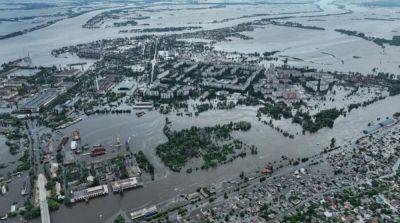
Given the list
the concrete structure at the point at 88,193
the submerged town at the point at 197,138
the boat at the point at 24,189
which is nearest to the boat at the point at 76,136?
the submerged town at the point at 197,138

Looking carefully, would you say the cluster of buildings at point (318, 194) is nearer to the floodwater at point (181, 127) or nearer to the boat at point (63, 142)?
the floodwater at point (181, 127)

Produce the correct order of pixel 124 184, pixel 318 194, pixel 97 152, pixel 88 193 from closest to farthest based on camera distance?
pixel 318 194
pixel 88 193
pixel 124 184
pixel 97 152

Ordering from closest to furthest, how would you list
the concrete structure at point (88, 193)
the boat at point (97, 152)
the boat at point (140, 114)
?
1. the concrete structure at point (88, 193)
2. the boat at point (97, 152)
3. the boat at point (140, 114)

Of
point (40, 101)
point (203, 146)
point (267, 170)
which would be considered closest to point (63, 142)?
point (40, 101)

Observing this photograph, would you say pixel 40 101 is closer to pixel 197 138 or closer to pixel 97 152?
pixel 97 152

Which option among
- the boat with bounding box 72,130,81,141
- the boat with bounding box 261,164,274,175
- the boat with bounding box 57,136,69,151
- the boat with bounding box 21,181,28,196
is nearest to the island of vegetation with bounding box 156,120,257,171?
the boat with bounding box 261,164,274,175

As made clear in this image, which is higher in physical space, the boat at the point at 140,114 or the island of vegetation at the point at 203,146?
the boat at the point at 140,114
